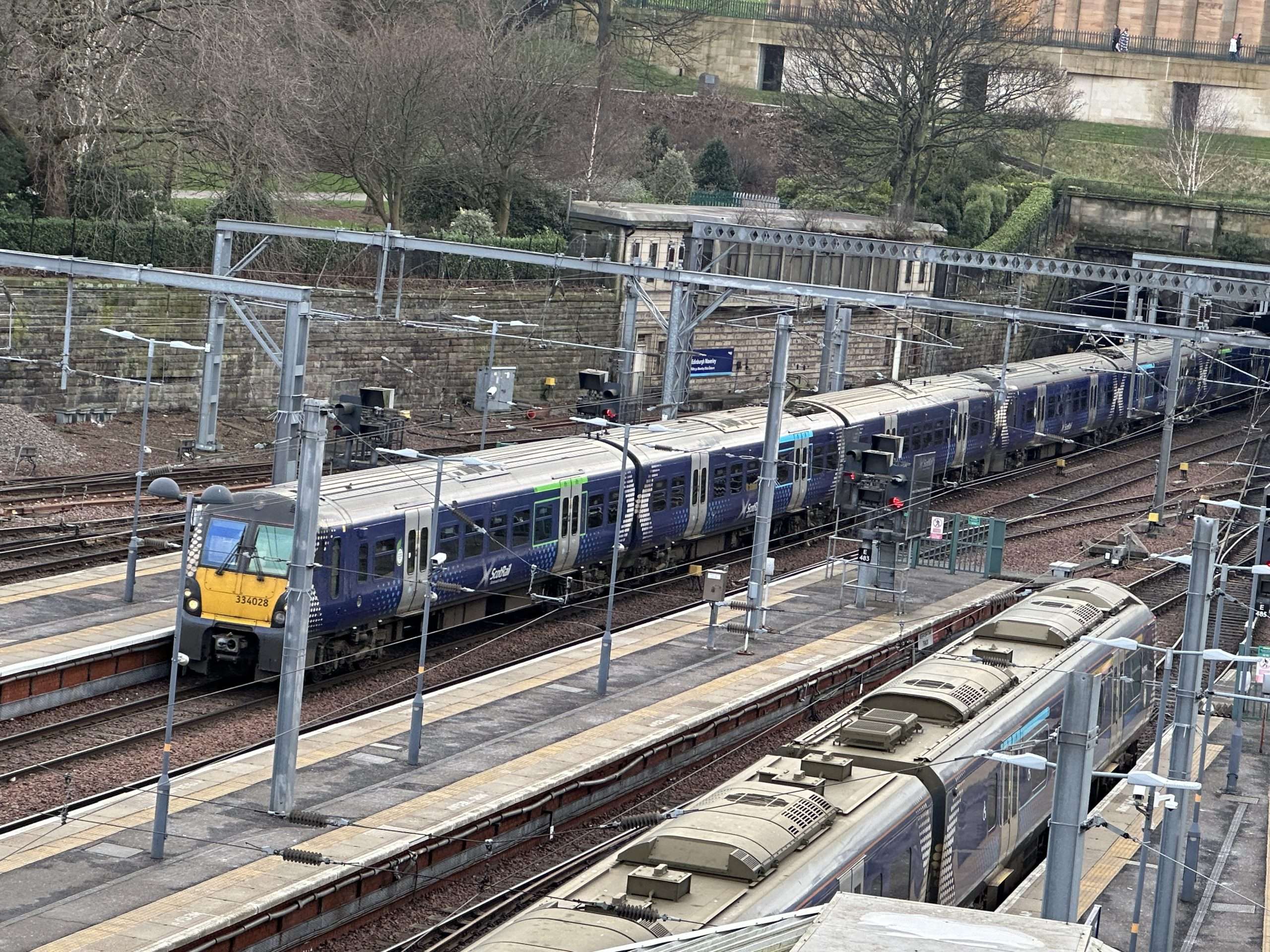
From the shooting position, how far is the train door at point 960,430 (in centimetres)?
5028

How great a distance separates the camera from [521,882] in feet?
72.4

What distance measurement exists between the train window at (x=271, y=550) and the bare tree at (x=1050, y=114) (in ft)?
197

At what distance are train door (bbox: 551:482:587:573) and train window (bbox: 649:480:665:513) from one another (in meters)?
2.45

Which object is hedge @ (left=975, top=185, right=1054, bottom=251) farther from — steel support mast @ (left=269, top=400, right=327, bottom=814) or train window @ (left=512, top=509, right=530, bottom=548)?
steel support mast @ (left=269, top=400, right=327, bottom=814)

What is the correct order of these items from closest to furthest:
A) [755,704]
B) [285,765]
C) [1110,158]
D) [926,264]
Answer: [285,765] → [755,704] → [926,264] → [1110,158]

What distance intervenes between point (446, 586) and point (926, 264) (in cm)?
4862

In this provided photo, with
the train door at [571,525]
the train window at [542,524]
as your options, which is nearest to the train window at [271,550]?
the train window at [542,524]

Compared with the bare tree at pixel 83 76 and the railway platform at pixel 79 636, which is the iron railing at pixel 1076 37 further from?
the railway platform at pixel 79 636

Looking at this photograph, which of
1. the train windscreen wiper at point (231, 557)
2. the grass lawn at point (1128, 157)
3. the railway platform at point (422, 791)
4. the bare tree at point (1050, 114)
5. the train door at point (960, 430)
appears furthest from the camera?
the grass lawn at point (1128, 157)

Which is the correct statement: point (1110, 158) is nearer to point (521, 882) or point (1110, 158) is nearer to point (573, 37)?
point (573, 37)

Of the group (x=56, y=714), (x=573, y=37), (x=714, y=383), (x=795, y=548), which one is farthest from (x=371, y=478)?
(x=573, y=37)

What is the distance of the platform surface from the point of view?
28375mm

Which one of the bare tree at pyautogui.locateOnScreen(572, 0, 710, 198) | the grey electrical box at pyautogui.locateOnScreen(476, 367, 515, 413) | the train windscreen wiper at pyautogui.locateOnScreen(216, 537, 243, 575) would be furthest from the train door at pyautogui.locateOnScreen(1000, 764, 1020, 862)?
the bare tree at pyautogui.locateOnScreen(572, 0, 710, 198)

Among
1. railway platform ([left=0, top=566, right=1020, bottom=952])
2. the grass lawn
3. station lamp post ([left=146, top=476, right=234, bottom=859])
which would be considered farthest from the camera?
the grass lawn
